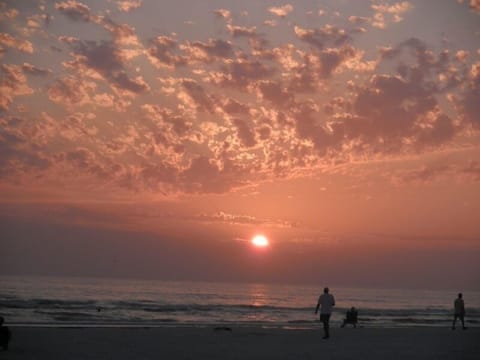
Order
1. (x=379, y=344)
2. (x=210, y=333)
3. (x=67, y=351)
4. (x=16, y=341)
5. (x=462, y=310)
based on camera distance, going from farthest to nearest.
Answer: (x=462, y=310) → (x=210, y=333) → (x=379, y=344) → (x=16, y=341) → (x=67, y=351)

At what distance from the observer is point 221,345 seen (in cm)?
1598

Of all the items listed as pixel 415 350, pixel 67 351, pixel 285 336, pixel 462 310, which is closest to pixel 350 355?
pixel 415 350

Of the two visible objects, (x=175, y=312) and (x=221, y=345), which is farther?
(x=175, y=312)

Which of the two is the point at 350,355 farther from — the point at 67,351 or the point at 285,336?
the point at 67,351

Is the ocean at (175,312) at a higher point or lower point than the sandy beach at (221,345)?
lower

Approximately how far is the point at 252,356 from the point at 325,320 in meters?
6.39

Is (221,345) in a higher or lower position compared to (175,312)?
higher

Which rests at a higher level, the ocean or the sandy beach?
the sandy beach

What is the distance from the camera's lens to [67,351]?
13195 millimetres

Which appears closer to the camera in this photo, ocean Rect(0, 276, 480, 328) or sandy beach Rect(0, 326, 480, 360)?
sandy beach Rect(0, 326, 480, 360)

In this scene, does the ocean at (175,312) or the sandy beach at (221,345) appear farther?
the ocean at (175,312)

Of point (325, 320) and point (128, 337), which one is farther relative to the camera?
point (325, 320)

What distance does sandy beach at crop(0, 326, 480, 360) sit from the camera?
1343cm

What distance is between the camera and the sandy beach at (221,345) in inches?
529
